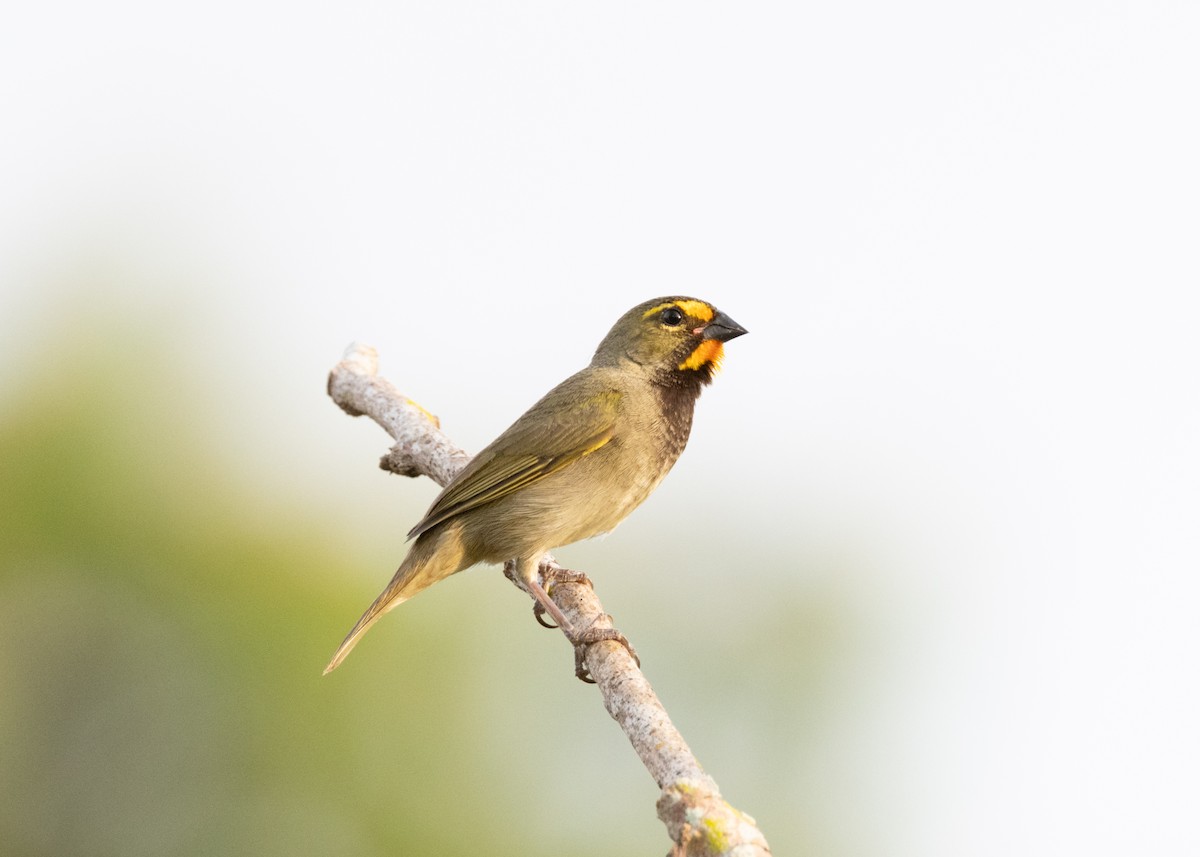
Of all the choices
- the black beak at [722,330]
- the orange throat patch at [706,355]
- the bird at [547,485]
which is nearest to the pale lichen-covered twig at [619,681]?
the bird at [547,485]

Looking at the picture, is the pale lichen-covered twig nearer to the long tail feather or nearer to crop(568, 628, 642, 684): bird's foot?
crop(568, 628, 642, 684): bird's foot

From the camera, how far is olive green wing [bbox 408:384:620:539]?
5.90 m

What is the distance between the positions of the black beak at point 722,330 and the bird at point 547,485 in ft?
1.33

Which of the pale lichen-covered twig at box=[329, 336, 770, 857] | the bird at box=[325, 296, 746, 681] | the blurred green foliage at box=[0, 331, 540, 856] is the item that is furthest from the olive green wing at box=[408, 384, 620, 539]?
the blurred green foliage at box=[0, 331, 540, 856]

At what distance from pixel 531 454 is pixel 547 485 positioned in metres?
0.19

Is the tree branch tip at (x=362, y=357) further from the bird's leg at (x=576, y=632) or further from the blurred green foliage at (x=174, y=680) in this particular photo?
the blurred green foliage at (x=174, y=680)

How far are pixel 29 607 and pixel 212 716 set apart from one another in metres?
2.78

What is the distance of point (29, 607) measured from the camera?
1302 cm

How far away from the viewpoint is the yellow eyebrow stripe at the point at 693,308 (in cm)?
650

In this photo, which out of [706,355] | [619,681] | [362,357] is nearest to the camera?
[619,681]

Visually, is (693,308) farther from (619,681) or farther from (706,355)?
(619,681)

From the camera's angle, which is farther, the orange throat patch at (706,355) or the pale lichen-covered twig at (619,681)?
the orange throat patch at (706,355)

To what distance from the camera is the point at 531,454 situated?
19.6 feet

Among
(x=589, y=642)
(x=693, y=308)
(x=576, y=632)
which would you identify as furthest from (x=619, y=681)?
(x=693, y=308)
